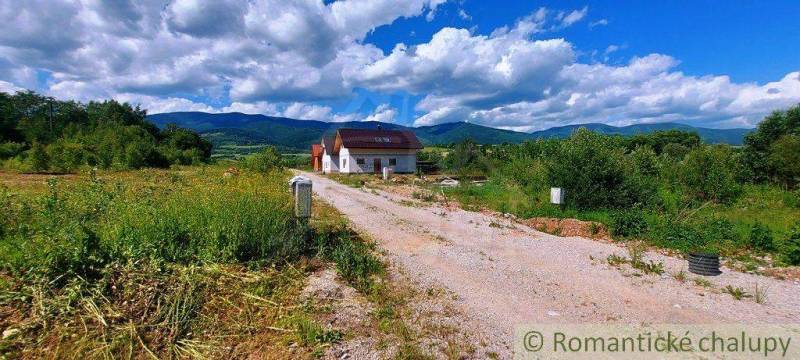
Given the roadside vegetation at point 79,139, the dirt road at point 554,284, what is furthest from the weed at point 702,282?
the roadside vegetation at point 79,139

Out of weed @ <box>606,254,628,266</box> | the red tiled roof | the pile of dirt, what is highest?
the red tiled roof

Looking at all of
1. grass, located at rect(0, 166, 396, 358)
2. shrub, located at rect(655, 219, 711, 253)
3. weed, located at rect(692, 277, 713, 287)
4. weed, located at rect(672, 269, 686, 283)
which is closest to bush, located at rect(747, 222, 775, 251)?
shrub, located at rect(655, 219, 711, 253)

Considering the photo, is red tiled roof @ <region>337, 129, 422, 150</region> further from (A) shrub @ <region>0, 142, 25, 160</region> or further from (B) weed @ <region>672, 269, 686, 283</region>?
(B) weed @ <region>672, 269, 686, 283</region>

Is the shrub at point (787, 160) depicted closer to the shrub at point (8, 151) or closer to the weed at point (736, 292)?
the weed at point (736, 292)

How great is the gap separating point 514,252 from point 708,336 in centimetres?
359

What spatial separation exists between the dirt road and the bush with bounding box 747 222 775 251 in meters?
2.09

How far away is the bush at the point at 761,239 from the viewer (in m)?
7.45

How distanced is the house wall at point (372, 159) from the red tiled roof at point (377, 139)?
1.43 ft

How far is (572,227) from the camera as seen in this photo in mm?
9531

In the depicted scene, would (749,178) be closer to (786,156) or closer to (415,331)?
(786,156)

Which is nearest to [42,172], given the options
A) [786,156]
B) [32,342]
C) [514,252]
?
[32,342]

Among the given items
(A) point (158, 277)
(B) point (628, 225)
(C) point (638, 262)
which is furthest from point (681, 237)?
(A) point (158, 277)

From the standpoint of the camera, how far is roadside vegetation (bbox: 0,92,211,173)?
24.5 metres

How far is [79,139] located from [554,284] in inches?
1685
